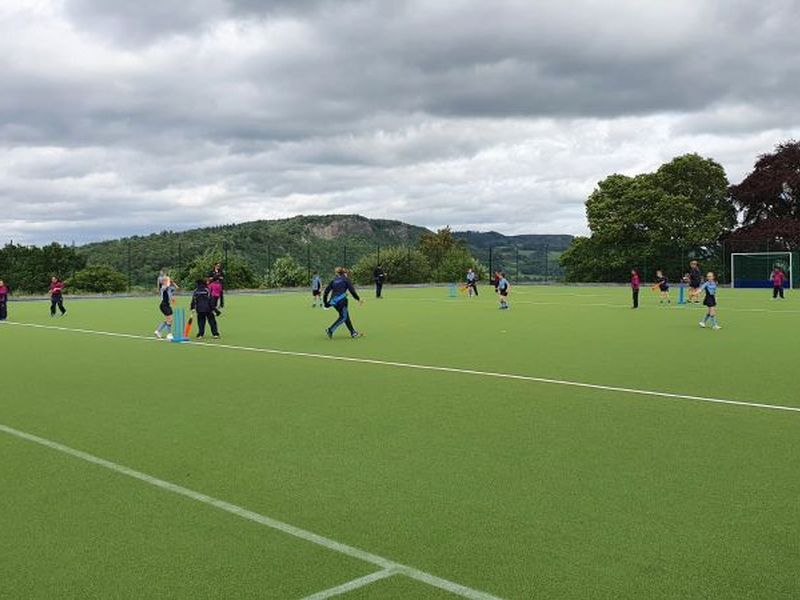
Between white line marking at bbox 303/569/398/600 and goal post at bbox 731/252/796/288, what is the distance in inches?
1989

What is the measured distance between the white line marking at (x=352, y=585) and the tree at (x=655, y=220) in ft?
193

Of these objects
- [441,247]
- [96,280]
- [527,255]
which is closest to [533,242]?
[527,255]

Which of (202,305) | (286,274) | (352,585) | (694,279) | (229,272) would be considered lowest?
(352,585)

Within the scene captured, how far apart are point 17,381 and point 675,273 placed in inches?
2137

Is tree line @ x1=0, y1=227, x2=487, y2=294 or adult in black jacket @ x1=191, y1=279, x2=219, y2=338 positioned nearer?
adult in black jacket @ x1=191, y1=279, x2=219, y2=338

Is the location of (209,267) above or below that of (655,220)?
below

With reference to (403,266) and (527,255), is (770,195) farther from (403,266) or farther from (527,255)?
(403,266)

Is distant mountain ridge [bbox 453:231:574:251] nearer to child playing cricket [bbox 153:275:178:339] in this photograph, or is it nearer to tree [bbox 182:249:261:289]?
tree [bbox 182:249:261:289]

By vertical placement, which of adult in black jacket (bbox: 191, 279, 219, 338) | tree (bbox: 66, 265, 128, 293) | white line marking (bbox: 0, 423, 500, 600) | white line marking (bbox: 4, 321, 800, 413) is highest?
tree (bbox: 66, 265, 128, 293)

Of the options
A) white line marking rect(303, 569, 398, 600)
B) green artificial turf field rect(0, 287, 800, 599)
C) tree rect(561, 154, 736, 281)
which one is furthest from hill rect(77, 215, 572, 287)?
white line marking rect(303, 569, 398, 600)

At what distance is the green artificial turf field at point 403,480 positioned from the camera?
4.56 m

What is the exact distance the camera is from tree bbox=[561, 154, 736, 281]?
6119 cm

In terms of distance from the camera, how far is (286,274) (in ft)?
222

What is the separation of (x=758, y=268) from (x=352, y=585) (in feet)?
173
